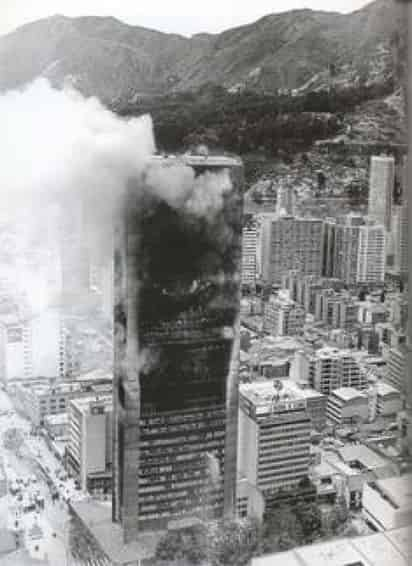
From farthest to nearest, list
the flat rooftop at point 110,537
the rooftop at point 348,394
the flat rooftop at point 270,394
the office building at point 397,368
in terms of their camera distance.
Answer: the office building at point 397,368 < the rooftop at point 348,394 < the flat rooftop at point 270,394 < the flat rooftop at point 110,537

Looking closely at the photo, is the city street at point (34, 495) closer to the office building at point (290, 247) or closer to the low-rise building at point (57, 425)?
the low-rise building at point (57, 425)

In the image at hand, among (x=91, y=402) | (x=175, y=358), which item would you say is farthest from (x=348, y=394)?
(x=91, y=402)

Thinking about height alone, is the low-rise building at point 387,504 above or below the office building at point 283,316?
below

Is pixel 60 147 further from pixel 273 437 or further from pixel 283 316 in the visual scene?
pixel 273 437

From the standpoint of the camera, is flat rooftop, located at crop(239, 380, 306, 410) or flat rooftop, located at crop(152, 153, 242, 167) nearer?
flat rooftop, located at crop(152, 153, 242, 167)

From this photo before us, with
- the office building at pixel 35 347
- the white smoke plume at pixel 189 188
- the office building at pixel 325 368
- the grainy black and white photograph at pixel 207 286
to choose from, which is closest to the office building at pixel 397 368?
the grainy black and white photograph at pixel 207 286

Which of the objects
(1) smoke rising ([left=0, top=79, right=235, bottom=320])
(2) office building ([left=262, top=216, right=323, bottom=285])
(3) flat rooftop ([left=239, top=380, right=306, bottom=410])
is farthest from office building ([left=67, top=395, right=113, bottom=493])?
(2) office building ([left=262, top=216, right=323, bottom=285])

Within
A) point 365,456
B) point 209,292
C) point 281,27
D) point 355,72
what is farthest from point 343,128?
point 365,456

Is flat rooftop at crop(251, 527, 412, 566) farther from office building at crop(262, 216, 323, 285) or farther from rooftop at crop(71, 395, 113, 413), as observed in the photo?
office building at crop(262, 216, 323, 285)
